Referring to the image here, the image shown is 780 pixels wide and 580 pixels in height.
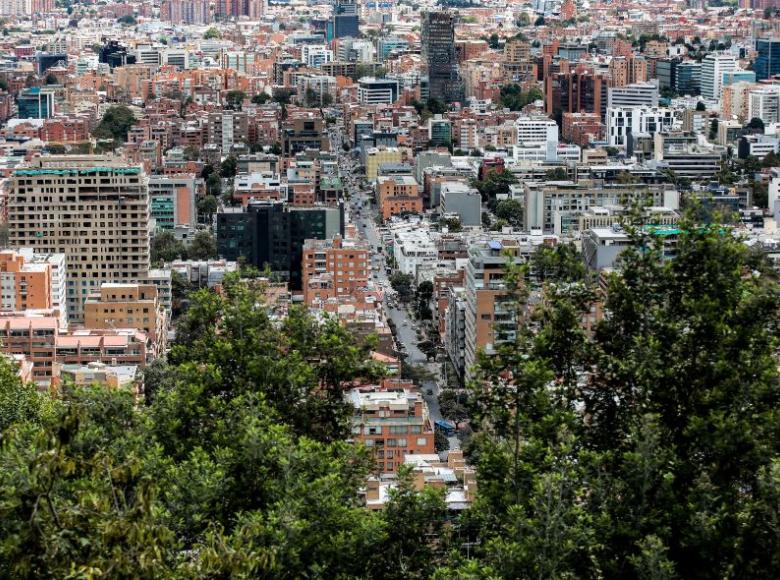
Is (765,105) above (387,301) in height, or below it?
above

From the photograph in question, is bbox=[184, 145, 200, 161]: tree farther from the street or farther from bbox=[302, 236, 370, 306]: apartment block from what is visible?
bbox=[302, 236, 370, 306]: apartment block

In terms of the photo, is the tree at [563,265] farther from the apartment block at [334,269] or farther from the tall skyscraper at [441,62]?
the tall skyscraper at [441,62]

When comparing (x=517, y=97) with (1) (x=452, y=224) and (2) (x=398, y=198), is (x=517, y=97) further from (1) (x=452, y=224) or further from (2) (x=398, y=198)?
(1) (x=452, y=224)

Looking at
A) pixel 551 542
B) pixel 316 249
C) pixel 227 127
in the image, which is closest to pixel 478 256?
pixel 316 249

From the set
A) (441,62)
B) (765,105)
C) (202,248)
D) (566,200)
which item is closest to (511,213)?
(566,200)

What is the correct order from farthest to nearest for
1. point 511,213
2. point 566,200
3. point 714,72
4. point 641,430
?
point 714,72 < point 511,213 < point 566,200 < point 641,430

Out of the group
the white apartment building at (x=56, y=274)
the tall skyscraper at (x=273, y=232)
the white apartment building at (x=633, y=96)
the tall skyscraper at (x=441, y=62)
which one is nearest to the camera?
the white apartment building at (x=56, y=274)

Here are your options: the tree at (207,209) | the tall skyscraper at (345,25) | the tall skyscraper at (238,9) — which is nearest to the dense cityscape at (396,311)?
the tree at (207,209)
